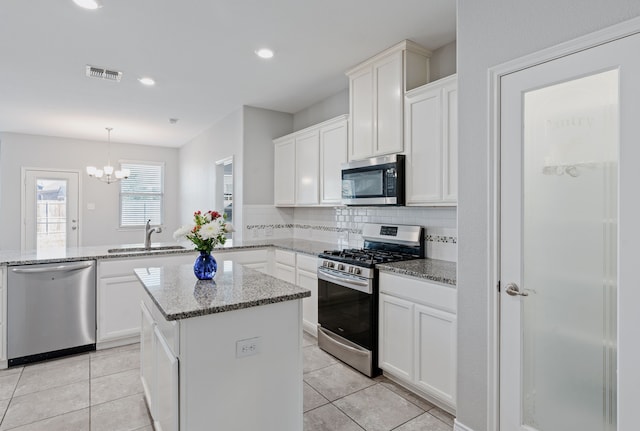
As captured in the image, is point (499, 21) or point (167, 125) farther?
point (167, 125)

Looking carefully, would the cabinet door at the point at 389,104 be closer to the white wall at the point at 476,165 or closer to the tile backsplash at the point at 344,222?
the tile backsplash at the point at 344,222

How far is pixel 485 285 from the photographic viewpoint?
6.22 feet

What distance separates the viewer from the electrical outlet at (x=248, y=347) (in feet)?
5.30

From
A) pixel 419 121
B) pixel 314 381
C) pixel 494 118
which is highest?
pixel 419 121

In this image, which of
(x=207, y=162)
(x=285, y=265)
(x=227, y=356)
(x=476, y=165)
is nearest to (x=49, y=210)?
(x=207, y=162)

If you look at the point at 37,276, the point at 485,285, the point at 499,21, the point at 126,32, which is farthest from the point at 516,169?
the point at 37,276

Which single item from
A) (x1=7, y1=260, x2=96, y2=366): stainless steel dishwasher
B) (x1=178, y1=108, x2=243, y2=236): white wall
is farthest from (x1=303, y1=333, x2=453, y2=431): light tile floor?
(x1=178, y1=108, x2=243, y2=236): white wall

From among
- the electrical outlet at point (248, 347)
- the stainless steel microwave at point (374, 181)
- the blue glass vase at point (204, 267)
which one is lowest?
the electrical outlet at point (248, 347)

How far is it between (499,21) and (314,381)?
8.71ft

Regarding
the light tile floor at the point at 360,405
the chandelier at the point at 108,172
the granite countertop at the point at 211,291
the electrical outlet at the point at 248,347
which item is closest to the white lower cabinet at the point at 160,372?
the granite countertop at the point at 211,291

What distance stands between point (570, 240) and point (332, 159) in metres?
2.52

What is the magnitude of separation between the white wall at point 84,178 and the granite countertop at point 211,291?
573cm

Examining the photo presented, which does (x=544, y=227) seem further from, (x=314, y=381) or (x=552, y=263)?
(x=314, y=381)

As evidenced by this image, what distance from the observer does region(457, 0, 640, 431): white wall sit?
1.78m
